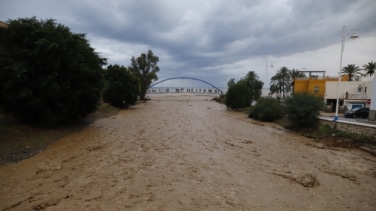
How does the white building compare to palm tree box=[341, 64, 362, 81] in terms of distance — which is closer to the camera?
the white building

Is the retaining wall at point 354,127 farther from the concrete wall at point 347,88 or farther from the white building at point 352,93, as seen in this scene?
the concrete wall at point 347,88

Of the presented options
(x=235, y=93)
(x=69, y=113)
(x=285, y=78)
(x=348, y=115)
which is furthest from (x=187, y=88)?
(x=69, y=113)

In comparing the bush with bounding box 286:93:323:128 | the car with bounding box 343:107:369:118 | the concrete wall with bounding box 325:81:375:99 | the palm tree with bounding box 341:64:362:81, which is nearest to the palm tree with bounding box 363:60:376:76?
the palm tree with bounding box 341:64:362:81

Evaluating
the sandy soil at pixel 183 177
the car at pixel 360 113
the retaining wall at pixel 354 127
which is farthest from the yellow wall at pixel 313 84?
the sandy soil at pixel 183 177

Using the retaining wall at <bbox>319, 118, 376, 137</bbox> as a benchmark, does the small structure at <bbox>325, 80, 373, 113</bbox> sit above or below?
above

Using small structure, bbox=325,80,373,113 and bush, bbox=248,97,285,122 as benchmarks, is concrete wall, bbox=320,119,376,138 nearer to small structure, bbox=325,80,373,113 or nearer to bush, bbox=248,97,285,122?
bush, bbox=248,97,285,122

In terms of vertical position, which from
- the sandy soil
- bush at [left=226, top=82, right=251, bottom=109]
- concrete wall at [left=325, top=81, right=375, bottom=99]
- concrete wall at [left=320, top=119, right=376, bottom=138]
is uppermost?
concrete wall at [left=325, top=81, right=375, bottom=99]

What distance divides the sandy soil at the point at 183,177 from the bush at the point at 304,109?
699 cm

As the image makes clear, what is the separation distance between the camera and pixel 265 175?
11367mm

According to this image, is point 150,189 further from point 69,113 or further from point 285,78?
point 285,78

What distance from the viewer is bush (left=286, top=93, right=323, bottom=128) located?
951 inches

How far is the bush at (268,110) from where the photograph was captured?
32.7m

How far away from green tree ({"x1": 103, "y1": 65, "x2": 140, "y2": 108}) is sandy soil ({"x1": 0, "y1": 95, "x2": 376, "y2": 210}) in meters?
26.9

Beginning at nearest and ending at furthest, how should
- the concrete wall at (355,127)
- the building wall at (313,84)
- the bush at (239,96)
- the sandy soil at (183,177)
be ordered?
the sandy soil at (183,177) < the concrete wall at (355,127) < the bush at (239,96) < the building wall at (313,84)
